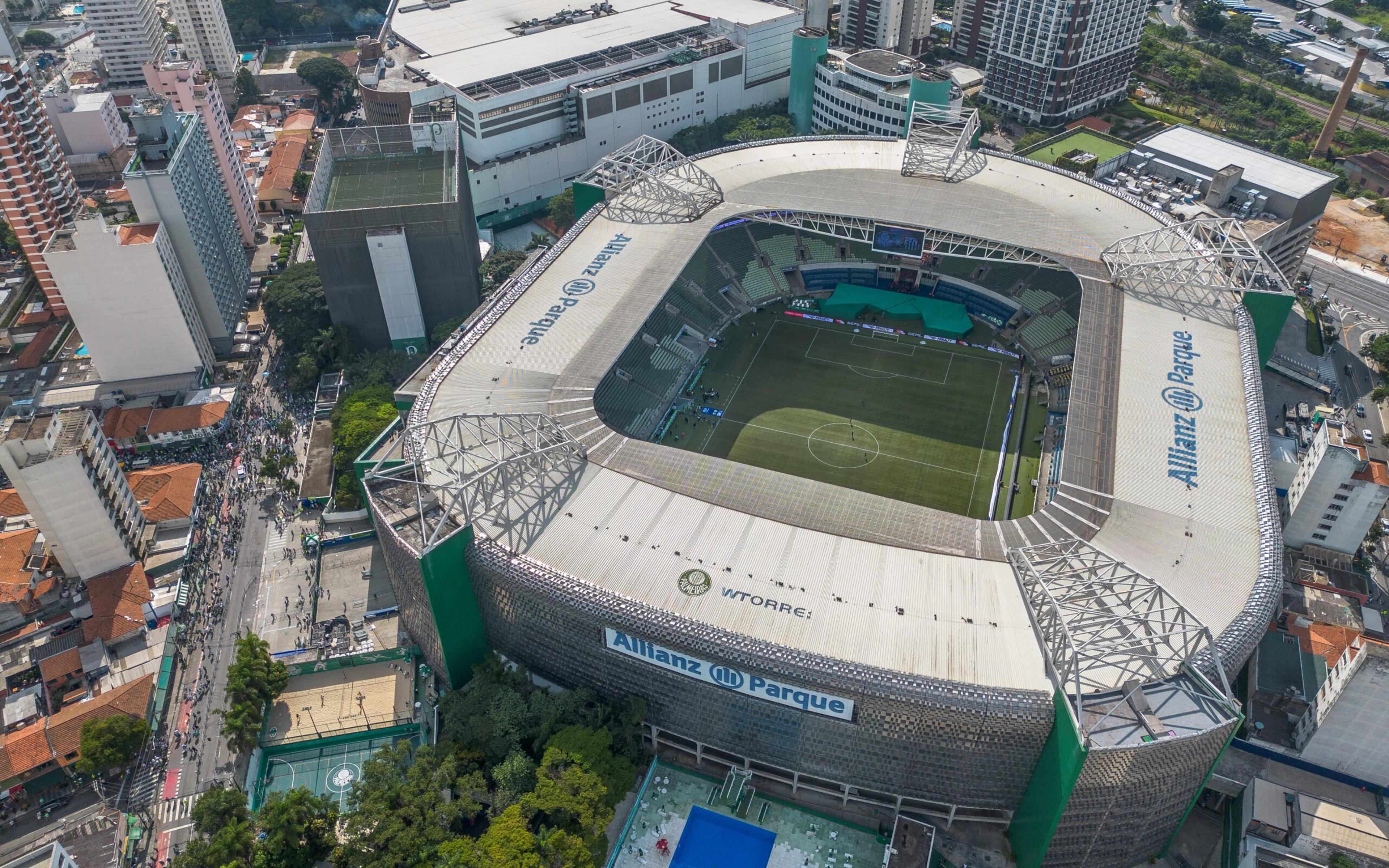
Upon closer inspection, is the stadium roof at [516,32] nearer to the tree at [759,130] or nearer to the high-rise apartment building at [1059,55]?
the tree at [759,130]

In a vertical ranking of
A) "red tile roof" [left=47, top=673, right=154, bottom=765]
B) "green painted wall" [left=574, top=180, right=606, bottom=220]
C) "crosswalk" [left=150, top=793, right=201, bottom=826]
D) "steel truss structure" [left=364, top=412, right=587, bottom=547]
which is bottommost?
"crosswalk" [left=150, top=793, right=201, bottom=826]

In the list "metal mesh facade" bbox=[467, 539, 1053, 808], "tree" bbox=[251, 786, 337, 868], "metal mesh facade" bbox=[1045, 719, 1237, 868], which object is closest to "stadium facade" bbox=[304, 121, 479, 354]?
"metal mesh facade" bbox=[467, 539, 1053, 808]

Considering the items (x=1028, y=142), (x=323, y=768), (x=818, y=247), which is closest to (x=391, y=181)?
(x=818, y=247)

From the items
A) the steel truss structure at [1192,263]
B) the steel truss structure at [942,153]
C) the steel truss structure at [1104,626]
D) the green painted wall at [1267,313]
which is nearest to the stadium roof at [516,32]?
the steel truss structure at [942,153]

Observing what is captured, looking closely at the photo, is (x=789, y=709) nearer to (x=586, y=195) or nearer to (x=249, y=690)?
(x=249, y=690)

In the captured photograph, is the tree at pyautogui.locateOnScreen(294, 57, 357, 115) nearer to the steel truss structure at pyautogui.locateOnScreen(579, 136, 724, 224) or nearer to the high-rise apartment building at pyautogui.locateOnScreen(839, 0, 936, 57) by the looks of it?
the steel truss structure at pyautogui.locateOnScreen(579, 136, 724, 224)

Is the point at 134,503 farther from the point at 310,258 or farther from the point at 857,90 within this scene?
the point at 857,90
